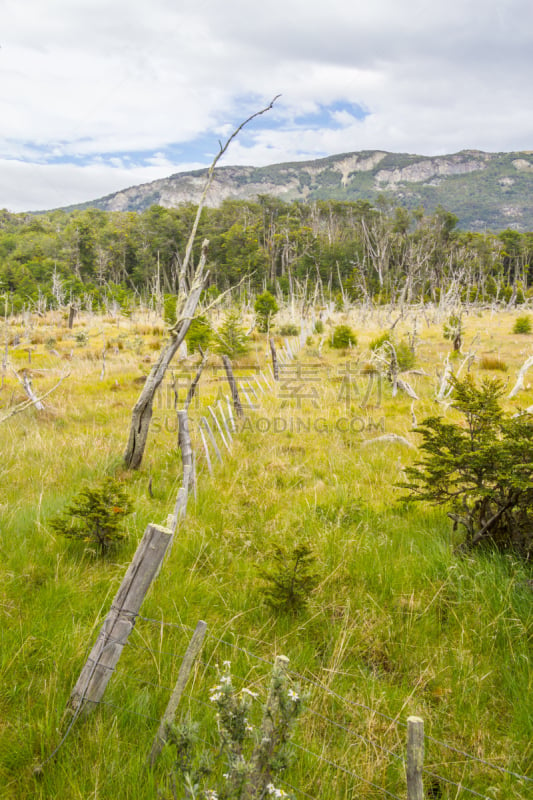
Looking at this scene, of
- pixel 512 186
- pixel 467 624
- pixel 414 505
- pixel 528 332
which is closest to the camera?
pixel 467 624

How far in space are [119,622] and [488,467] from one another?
2.56m

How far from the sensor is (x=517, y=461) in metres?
2.84

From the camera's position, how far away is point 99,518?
10.8ft

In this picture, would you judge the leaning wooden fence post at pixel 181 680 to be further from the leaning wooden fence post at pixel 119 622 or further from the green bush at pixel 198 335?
the green bush at pixel 198 335

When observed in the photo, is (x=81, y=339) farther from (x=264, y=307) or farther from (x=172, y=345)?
(x=172, y=345)

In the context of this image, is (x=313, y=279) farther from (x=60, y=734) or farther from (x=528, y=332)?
(x=60, y=734)

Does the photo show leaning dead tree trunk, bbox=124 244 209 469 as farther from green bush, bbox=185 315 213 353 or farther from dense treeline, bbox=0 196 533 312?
dense treeline, bbox=0 196 533 312

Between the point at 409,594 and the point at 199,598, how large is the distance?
1.50 metres

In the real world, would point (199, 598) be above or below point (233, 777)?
below

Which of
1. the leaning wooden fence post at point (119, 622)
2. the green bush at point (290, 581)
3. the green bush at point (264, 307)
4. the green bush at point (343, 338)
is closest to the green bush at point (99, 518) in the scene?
the green bush at point (290, 581)

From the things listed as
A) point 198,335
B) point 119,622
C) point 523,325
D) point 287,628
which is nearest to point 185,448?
point 287,628

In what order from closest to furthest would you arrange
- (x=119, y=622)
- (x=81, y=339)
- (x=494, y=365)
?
(x=119, y=622) < (x=494, y=365) < (x=81, y=339)

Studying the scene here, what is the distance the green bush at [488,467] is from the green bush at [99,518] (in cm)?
239

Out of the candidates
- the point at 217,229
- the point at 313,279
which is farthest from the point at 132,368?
the point at 217,229
